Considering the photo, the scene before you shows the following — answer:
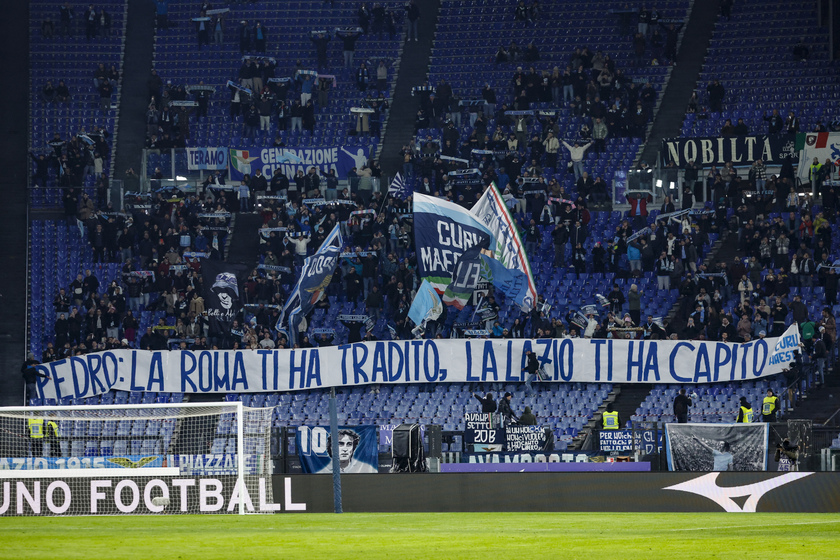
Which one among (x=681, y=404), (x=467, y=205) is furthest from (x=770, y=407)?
(x=467, y=205)

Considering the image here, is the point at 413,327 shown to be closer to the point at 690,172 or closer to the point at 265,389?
the point at 265,389

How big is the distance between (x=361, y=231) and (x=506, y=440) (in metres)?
11.1

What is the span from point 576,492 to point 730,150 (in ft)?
58.1

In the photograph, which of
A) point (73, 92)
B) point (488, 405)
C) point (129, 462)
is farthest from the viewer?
point (73, 92)

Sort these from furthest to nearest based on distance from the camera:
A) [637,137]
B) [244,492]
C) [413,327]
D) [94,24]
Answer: [94,24], [637,137], [413,327], [244,492]

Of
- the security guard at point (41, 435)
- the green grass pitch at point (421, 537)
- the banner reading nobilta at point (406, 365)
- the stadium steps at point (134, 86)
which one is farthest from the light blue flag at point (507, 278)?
the stadium steps at point (134, 86)

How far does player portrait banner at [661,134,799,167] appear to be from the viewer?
35750 millimetres

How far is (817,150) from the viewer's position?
115 feet

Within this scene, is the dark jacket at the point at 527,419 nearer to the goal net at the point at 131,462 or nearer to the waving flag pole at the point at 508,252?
the waving flag pole at the point at 508,252

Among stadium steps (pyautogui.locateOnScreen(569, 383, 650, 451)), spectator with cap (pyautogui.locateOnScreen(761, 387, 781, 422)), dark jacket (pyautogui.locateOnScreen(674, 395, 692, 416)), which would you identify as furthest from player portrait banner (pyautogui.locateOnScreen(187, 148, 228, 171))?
spectator with cap (pyautogui.locateOnScreen(761, 387, 781, 422))

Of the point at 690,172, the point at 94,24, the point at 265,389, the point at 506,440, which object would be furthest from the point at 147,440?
the point at 94,24

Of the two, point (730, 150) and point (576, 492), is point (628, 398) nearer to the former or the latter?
point (576, 492)

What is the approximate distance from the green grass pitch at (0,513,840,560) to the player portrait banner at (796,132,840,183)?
17937 mm

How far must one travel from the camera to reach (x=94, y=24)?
147 feet
